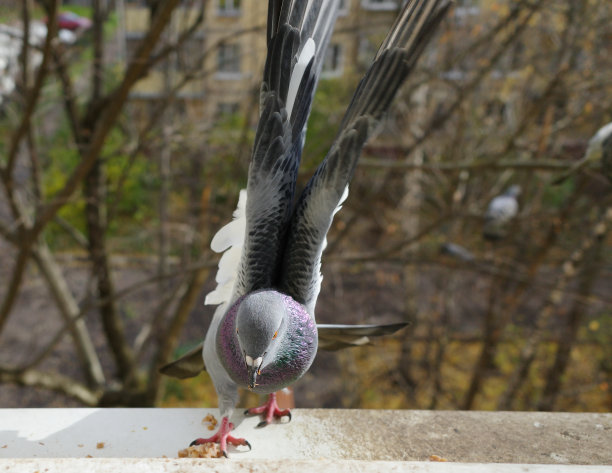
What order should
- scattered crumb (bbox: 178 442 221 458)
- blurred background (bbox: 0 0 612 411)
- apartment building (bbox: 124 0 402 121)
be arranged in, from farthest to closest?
apartment building (bbox: 124 0 402 121) → blurred background (bbox: 0 0 612 411) → scattered crumb (bbox: 178 442 221 458)

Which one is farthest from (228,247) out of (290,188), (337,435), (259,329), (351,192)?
(351,192)

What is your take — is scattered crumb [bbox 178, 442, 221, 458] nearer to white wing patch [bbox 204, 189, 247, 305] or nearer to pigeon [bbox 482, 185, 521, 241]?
white wing patch [bbox 204, 189, 247, 305]

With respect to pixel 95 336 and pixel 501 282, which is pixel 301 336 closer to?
pixel 501 282

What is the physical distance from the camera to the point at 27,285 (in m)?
7.70

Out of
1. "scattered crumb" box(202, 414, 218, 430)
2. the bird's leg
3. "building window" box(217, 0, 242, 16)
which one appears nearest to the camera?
the bird's leg

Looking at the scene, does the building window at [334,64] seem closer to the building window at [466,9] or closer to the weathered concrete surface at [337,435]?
the building window at [466,9]

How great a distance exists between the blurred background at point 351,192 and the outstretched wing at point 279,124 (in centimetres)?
107

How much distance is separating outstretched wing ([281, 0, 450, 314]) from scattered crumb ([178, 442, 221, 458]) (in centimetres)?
79

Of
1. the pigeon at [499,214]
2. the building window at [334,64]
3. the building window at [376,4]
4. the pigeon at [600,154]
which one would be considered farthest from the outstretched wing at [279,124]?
the building window at [334,64]

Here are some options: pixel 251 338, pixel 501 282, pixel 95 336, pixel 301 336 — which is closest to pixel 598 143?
pixel 301 336

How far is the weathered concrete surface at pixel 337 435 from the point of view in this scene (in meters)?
1.82

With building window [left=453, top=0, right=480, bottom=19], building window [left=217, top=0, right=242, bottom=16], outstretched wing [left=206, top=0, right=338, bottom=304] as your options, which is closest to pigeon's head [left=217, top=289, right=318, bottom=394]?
outstretched wing [left=206, top=0, right=338, bottom=304]

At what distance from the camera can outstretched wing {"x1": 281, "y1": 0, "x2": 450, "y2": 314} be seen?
51.4 inches

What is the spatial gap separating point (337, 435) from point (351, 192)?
2793mm
